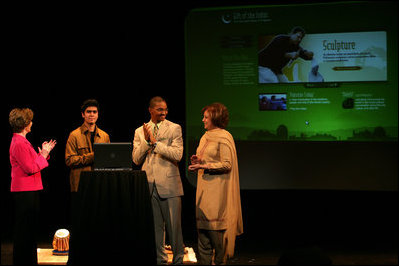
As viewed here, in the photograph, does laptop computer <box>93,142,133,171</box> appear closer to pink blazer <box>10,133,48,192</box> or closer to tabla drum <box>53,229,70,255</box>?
pink blazer <box>10,133,48,192</box>

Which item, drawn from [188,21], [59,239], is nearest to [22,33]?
[188,21]

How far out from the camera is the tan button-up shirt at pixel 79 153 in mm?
4598

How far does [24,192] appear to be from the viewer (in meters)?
4.19

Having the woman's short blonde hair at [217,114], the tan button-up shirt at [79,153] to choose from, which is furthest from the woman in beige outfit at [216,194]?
the tan button-up shirt at [79,153]

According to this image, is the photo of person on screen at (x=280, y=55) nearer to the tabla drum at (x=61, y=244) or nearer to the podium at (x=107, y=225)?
the podium at (x=107, y=225)

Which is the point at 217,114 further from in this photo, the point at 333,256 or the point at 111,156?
the point at 333,256

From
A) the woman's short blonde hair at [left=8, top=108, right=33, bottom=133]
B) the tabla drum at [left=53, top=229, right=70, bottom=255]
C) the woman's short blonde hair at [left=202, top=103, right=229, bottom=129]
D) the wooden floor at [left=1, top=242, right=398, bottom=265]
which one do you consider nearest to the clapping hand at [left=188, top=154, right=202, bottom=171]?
the woman's short blonde hair at [left=202, top=103, right=229, bottom=129]

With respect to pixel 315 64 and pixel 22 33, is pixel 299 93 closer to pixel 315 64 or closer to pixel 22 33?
pixel 315 64

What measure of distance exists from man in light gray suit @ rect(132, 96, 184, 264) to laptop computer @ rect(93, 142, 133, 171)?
441mm

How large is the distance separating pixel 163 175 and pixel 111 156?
2.07ft

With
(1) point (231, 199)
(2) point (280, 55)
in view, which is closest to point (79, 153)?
(1) point (231, 199)

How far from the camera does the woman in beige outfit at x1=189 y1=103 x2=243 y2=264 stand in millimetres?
4098

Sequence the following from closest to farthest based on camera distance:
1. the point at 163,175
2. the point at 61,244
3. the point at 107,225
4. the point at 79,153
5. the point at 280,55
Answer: the point at 107,225 < the point at 163,175 < the point at 79,153 < the point at 61,244 < the point at 280,55

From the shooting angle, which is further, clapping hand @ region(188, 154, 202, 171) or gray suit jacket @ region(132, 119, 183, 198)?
gray suit jacket @ region(132, 119, 183, 198)
